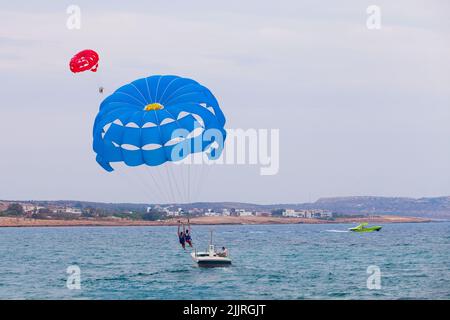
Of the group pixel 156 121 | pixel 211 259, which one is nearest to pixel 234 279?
pixel 211 259

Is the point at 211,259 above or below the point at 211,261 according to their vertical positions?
above

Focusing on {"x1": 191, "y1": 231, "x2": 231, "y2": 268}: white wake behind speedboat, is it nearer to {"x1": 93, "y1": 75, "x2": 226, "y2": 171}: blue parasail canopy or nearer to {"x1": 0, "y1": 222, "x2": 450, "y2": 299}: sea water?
{"x1": 0, "y1": 222, "x2": 450, "y2": 299}: sea water

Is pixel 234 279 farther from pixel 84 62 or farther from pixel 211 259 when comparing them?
pixel 84 62

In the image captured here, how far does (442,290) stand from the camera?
36344 mm

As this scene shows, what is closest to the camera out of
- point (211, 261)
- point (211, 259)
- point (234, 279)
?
point (234, 279)

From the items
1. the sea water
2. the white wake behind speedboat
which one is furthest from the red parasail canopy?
the white wake behind speedboat

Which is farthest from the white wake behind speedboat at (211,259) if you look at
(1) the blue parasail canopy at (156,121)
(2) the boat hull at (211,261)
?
(1) the blue parasail canopy at (156,121)

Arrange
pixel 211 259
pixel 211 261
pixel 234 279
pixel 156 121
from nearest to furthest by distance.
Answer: pixel 156 121 < pixel 234 279 < pixel 211 259 < pixel 211 261

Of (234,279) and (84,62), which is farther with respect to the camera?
(234,279)

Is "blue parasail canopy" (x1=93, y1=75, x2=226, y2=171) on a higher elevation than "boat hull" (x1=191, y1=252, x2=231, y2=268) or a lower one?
higher

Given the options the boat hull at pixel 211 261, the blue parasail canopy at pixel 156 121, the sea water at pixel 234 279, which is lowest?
the sea water at pixel 234 279

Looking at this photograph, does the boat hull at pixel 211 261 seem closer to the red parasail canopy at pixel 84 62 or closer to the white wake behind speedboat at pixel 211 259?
the white wake behind speedboat at pixel 211 259

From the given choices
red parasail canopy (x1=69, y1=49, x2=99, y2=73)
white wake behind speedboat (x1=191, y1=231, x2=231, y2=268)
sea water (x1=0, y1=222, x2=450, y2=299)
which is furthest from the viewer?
white wake behind speedboat (x1=191, y1=231, x2=231, y2=268)
